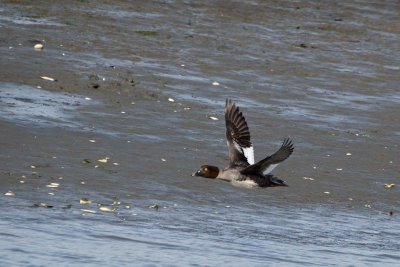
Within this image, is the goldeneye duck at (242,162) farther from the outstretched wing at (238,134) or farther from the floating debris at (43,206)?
the floating debris at (43,206)

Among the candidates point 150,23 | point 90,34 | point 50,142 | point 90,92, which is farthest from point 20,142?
point 150,23

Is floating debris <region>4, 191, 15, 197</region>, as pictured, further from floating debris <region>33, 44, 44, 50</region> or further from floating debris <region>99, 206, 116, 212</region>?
floating debris <region>33, 44, 44, 50</region>

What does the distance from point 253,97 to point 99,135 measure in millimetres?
3095

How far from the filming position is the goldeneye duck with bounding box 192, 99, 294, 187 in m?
11.5

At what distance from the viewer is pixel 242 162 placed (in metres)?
12.4

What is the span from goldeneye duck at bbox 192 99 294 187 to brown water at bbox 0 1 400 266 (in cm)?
30

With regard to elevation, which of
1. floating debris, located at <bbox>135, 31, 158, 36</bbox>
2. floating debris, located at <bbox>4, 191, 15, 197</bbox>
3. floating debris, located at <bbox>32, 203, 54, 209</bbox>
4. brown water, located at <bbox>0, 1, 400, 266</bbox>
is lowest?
floating debris, located at <bbox>32, 203, 54, 209</bbox>

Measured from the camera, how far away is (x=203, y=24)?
19656mm

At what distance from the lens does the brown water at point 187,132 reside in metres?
10.6

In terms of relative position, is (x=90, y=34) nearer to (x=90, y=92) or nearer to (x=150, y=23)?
(x=150, y=23)

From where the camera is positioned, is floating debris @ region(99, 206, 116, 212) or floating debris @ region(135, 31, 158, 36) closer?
floating debris @ region(99, 206, 116, 212)

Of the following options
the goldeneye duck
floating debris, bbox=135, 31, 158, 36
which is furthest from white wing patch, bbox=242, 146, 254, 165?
floating debris, bbox=135, 31, 158, 36

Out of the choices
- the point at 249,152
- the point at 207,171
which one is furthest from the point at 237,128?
the point at 207,171

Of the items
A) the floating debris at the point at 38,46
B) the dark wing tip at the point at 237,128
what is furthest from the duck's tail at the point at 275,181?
the floating debris at the point at 38,46
